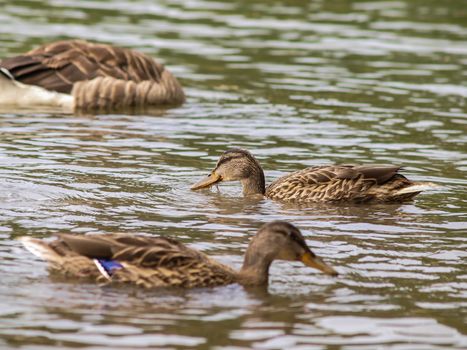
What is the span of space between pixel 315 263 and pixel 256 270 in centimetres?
46

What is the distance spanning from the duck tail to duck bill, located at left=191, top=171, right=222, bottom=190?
4.02 m

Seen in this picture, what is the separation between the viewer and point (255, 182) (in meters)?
13.7

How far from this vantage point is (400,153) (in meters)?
15.7

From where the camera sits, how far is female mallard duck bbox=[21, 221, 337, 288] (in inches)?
378

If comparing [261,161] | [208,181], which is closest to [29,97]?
[261,161]

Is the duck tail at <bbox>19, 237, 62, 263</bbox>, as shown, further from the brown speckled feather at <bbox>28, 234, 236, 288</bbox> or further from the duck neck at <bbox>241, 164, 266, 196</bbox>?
the duck neck at <bbox>241, 164, 266, 196</bbox>

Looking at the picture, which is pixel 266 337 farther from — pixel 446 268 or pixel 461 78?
pixel 461 78

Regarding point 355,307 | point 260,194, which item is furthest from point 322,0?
point 355,307

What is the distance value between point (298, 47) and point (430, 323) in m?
13.9

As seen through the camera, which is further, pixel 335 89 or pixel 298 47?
pixel 298 47

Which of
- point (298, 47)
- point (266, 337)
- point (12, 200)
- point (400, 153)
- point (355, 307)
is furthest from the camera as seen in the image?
point (298, 47)

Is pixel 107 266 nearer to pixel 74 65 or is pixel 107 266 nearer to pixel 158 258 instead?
pixel 158 258

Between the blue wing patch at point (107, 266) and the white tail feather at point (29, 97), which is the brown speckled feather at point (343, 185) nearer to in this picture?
the blue wing patch at point (107, 266)

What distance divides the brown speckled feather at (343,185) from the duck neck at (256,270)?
3454mm
